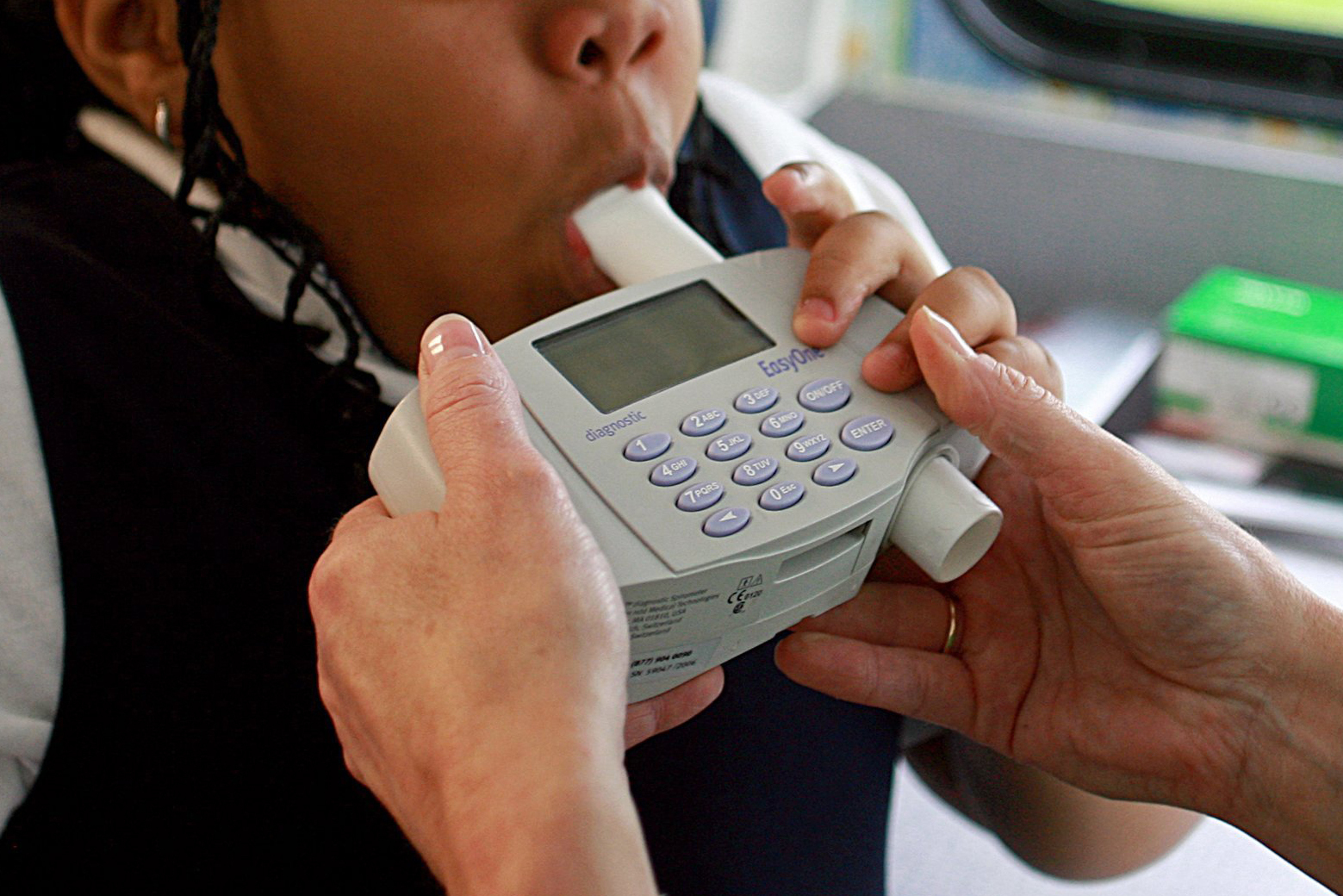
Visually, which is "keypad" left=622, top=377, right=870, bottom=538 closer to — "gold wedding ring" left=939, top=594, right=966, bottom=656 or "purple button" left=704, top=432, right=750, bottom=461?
"purple button" left=704, top=432, right=750, bottom=461

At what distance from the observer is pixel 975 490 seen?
1.73ft

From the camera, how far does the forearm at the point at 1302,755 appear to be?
1.83 ft

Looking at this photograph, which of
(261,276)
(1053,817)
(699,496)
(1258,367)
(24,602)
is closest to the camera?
(699,496)

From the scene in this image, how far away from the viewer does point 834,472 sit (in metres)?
0.50

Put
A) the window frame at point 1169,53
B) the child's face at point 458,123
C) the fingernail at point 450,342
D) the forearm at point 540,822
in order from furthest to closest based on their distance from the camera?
the window frame at point 1169,53 < the child's face at point 458,123 < the fingernail at point 450,342 < the forearm at point 540,822

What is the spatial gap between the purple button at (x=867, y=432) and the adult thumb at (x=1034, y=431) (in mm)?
33

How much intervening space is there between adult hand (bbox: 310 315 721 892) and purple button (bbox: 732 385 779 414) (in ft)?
0.36

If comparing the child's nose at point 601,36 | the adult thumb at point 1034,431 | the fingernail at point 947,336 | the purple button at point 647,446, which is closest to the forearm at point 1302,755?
the adult thumb at point 1034,431

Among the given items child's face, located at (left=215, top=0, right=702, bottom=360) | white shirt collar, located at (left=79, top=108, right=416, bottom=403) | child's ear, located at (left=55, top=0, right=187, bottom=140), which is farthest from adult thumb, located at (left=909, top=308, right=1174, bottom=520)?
child's ear, located at (left=55, top=0, right=187, bottom=140)

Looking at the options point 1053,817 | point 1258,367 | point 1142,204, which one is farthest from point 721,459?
point 1142,204

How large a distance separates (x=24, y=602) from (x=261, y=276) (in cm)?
22

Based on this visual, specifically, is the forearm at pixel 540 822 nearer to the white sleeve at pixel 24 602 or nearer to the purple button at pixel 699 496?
the purple button at pixel 699 496

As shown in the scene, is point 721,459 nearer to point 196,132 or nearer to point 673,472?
point 673,472

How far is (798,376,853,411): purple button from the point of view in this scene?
0.53 meters
